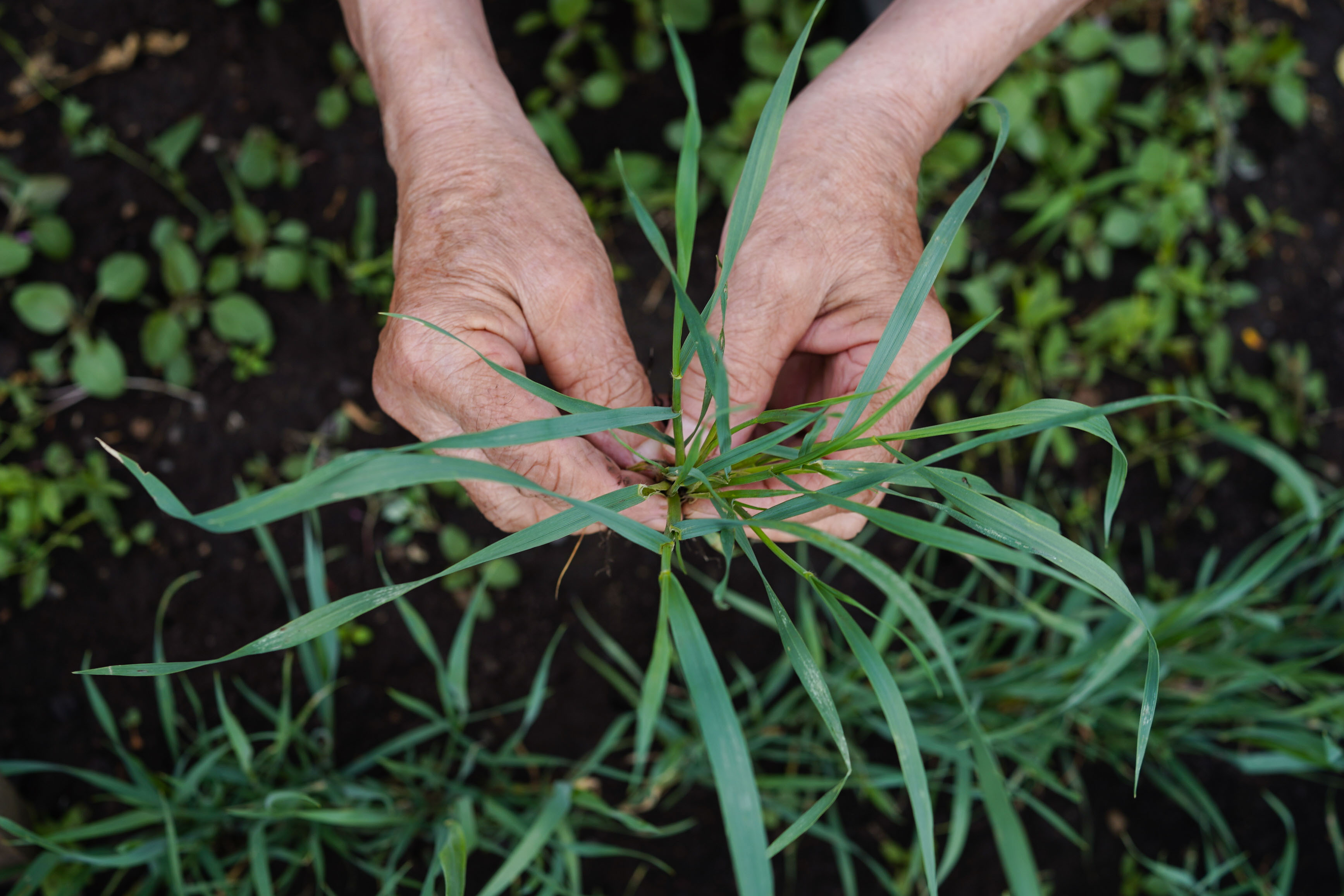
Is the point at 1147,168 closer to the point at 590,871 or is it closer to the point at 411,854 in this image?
the point at 590,871

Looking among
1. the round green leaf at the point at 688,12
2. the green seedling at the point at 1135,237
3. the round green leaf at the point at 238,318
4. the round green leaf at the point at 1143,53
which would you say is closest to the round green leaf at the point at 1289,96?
the green seedling at the point at 1135,237

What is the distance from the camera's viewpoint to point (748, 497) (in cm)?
62

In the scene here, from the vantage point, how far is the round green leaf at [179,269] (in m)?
1.19

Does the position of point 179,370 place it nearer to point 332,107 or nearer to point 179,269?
point 179,269

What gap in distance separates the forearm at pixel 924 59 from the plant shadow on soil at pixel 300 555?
0.46m

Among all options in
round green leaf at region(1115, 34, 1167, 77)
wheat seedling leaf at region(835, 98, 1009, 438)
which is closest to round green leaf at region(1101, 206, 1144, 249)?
round green leaf at region(1115, 34, 1167, 77)

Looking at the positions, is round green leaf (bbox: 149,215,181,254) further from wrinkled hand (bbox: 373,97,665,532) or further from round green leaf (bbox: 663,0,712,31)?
round green leaf (bbox: 663,0,712,31)

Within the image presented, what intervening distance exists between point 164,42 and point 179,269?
402 mm

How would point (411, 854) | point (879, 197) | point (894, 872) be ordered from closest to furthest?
1. point (879, 197)
2. point (411, 854)
3. point (894, 872)

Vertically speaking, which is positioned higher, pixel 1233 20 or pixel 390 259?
pixel 1233 20

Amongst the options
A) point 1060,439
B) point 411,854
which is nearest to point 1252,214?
point 1060,439

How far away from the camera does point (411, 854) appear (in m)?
1.11

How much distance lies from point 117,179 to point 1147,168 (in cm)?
171

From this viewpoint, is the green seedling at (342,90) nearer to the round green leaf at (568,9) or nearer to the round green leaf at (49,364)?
the round green leaf at (568,9)
